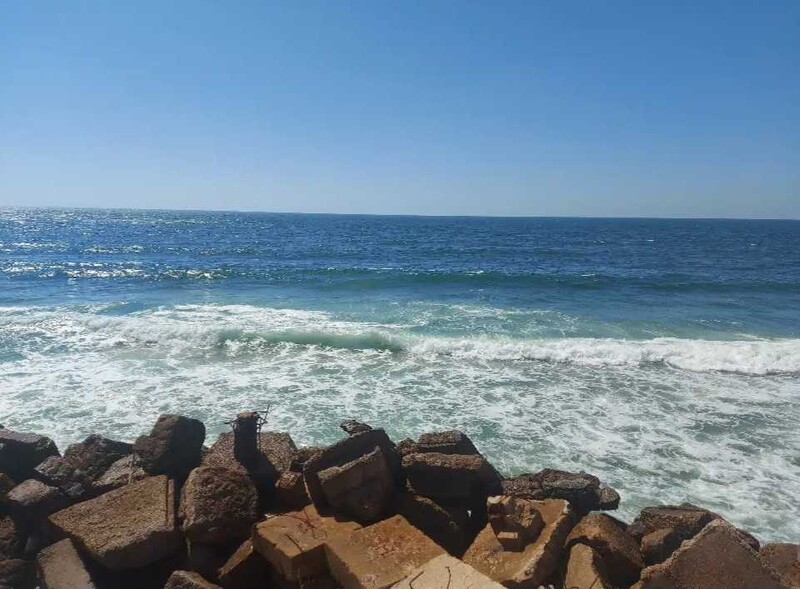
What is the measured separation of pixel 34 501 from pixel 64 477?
0.79 metres

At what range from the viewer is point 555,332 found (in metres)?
17.6

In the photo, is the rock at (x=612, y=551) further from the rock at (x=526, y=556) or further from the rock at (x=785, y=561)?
the rock at (x=785, y=561)

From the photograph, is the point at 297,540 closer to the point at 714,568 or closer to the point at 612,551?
the point at 612,551

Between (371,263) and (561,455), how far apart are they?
30882 mm

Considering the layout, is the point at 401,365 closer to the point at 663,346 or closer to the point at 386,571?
the point at 663,346

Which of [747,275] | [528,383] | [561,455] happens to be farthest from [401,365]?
[747,275]

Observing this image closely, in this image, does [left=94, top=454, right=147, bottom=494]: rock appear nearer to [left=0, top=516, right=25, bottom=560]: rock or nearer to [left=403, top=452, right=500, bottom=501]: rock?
[left=0, top=516, right=25, bottom=560]: rock

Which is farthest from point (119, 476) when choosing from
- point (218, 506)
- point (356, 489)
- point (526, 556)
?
point (526, 556)

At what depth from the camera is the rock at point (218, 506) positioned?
5.11 meters

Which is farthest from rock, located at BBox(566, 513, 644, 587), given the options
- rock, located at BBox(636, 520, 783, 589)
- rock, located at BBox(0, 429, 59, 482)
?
rock, located at BBox(0, 429, 59, 482)

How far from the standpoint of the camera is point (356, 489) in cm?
535

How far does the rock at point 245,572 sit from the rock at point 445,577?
161cm

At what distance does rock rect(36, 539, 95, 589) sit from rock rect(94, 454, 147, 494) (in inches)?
45.3

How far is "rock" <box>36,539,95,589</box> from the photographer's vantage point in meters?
4.64
